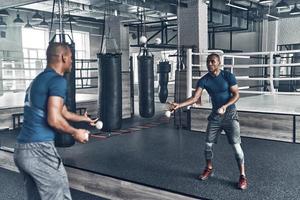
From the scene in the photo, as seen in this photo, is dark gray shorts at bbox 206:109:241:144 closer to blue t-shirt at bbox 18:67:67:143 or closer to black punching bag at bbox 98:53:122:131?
blue t-shirt at bbox 18:67:67:143

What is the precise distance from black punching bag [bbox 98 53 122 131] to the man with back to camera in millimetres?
2650

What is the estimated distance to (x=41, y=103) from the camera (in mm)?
1794

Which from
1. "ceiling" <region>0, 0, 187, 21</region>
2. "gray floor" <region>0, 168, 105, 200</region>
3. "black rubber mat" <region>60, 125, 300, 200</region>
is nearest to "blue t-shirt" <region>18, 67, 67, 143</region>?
"black rubber mat" <region>60, 125, 300, 200</region>

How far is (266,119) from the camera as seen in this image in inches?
183

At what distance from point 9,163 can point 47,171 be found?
8.06 feet

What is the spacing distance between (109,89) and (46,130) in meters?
2.76

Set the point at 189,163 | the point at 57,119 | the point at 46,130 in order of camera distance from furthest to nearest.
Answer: the point at 189,163
the point at 46,130
the point at 57,119

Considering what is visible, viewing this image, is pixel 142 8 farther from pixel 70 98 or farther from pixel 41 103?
pixel 41 103

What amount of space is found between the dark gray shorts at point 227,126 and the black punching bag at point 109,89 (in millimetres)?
1904

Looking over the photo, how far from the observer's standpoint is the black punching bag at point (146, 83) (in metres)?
6.51

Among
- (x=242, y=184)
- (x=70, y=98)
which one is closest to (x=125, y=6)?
(x=70, y=98)

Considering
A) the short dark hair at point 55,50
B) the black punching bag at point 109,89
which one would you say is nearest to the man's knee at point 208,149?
the short dark hair at point 55,50

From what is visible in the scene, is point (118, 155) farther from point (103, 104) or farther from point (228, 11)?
point (228, 11)

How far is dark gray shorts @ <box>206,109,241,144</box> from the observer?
2.89 meters
